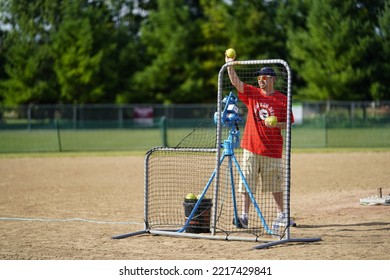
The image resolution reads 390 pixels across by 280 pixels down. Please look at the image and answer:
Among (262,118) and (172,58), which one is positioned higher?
(172,58)

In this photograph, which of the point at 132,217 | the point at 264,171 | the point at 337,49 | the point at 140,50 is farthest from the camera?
the point at 140,50

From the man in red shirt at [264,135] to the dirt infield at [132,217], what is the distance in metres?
0.78

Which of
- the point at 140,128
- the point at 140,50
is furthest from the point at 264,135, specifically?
the point at 140,50

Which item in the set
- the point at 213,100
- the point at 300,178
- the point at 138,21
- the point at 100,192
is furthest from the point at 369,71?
the point at 100,192

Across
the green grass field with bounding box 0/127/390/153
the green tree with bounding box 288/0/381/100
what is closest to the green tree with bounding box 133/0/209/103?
the green tree with bounding box 288/0/381/100

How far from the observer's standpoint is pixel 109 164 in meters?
20.1

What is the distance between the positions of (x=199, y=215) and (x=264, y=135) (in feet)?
4.40

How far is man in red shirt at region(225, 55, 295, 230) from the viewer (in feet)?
26.3

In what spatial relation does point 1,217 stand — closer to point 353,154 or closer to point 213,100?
point 353,154

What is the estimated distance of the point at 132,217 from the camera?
10.0m

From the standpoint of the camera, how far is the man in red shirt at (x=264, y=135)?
8.02 m

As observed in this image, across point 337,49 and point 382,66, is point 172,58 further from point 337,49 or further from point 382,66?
point 382,66

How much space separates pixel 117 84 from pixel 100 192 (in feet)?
129

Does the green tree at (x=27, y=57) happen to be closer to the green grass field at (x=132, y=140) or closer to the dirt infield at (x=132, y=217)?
the green grass field at (x=132, y=140)
